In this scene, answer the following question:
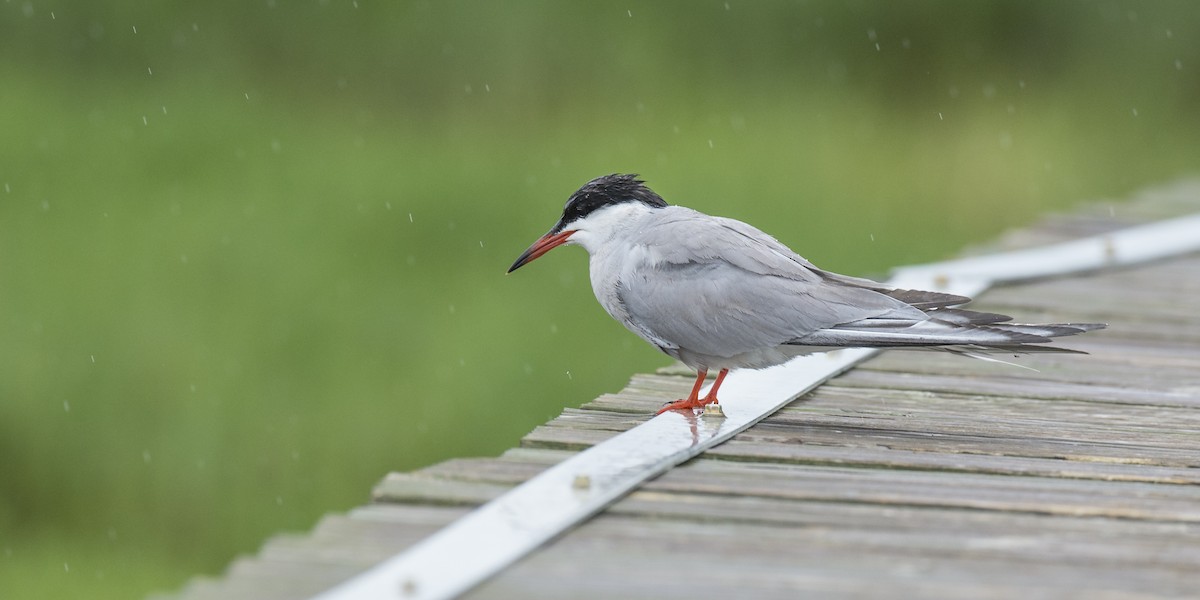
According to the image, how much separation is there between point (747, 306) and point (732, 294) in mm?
49

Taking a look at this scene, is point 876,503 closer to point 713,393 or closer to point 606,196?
point 713,393

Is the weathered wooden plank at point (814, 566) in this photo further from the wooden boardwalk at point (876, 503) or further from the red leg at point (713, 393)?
the red leg at point (713, 393)

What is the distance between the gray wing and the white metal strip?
171 millimetres

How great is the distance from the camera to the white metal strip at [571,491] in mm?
2195

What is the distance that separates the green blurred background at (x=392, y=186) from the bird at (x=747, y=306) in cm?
279

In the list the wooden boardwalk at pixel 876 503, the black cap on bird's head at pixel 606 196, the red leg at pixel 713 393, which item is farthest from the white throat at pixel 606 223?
the red leg at pixel 713 393

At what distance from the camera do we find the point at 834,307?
10.9 ft

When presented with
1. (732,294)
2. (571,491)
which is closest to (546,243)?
(732,294)

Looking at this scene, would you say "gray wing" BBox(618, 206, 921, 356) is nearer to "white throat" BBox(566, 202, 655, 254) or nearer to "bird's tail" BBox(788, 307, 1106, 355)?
"bird's tail" BBox(788, 307, 1106, 355)

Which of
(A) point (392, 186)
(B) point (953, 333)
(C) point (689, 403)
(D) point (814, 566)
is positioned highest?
(A) point (392, 186)

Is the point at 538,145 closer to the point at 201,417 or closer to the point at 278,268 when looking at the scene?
the point at 278,268

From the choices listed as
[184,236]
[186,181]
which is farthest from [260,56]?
[184,236]

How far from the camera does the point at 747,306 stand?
11.0 feet

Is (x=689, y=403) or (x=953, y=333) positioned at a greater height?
(x=953, y=333)
